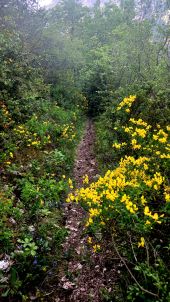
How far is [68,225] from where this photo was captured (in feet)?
23.2

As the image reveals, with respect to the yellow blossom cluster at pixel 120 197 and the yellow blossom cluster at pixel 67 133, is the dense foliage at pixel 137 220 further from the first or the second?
the yellow blossom cluster at pixel 67 133

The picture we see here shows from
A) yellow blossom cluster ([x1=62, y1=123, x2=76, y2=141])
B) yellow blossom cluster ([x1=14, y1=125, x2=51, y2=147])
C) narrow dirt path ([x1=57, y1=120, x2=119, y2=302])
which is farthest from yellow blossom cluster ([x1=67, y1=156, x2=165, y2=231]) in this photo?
yellow blossom cluster ([x1=62, y1=123, x2=76, y2=141])

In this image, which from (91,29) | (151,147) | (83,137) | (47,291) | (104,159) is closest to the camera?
(47,291)

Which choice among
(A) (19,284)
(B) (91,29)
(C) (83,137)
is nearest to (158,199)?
(A) (19,284)

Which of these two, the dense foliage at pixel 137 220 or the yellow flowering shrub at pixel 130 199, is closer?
the dense foliage at pixel 137 220

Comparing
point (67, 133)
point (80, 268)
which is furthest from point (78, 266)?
point (67, 133)

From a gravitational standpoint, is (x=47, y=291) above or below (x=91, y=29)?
below

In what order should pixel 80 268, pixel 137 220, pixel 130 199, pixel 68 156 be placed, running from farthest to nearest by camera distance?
pixel 68 156, pixel 80 268, pixel 130 199, pixel 137 220

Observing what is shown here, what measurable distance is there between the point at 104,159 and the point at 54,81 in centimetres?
959

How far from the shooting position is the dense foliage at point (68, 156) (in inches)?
183

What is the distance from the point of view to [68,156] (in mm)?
10703

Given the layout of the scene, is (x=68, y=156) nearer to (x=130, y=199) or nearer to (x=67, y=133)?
(x=67, y=133)

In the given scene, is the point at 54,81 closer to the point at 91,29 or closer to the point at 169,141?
the point at 169,141

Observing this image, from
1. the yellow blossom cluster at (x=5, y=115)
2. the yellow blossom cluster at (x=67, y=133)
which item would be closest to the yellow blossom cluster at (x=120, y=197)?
the yellow blossom cluster at (x=5, y=115)
